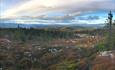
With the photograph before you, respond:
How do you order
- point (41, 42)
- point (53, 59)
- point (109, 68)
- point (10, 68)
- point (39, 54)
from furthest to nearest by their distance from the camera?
point (41, 42) → point (39, 54) → point (53, 59) → point (10, 68) → point (109, 68)

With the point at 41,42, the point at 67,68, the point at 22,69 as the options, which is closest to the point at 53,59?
the point at 22,69

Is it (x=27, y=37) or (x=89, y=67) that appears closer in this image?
(x=89, y=67)

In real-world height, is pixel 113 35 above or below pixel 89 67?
above

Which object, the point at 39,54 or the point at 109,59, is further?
the point at 39,54

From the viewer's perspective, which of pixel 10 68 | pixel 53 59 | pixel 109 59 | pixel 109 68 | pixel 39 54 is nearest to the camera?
pixel 109 68

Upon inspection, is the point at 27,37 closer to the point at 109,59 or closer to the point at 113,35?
the point at 113,35

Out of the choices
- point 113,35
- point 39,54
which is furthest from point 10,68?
point 113,35

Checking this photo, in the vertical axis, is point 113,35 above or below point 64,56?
above

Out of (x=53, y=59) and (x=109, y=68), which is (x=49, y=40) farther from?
(x=109, y=68)

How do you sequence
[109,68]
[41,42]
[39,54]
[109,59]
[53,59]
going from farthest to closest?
1. [41,42]
2. [39,54]
3. [53,59]
4. [109,59]
5. [109,68]
